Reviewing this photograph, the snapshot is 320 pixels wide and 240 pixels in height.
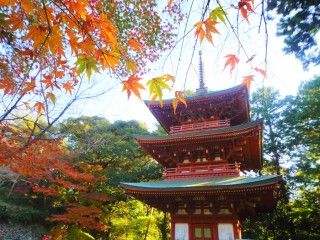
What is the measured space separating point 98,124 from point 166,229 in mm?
10568

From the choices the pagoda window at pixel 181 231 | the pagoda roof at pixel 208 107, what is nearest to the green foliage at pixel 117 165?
the pagoda roof at pixel 208 107

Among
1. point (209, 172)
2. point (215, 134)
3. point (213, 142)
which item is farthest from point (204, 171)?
point (215, 134)

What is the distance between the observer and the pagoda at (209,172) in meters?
10.5

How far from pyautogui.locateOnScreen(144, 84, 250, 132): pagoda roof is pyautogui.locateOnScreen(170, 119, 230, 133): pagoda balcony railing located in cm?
37

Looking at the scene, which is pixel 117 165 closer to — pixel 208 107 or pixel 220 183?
pixel 208 107

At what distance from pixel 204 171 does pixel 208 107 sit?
122 inches

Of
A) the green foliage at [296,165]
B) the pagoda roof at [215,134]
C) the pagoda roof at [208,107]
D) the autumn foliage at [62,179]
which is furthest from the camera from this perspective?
the green foliage at [296,165]

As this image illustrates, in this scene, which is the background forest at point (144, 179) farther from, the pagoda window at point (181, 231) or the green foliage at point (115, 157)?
the pagoda window at point (181, 231)

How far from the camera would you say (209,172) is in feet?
39.9

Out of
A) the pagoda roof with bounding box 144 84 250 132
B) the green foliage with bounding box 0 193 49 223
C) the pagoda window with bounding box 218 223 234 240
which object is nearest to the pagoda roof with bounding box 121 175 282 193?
the pagoda window with bounding box 218 223 234 240

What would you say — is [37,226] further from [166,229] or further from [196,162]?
[196,162]

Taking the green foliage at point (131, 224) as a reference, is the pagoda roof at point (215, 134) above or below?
above

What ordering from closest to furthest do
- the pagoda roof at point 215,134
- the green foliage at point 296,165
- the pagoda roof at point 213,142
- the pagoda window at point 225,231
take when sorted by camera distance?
the pagoda window at point 225,231
the pagoda roof at point 215,134
the pagoda roof at point 213,142
the green foliage at point 296,165

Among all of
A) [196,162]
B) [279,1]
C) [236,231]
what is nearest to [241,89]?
[196,162]
